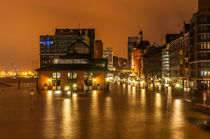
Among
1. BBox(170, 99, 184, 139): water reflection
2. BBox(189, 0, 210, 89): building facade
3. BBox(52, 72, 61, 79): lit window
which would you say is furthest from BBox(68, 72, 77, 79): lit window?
BBox(170, 99, 184, 139): water reflection

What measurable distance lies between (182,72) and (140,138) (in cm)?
10481

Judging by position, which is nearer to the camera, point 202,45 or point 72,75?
point 72,75

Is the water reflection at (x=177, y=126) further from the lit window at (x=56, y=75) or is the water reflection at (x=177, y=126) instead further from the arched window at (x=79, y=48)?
the arched window at (x=79, y=48)

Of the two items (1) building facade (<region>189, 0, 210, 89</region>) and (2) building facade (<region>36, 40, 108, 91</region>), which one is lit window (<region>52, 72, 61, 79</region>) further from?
(1) building facade (<region>189, 0, 210, 89</region>)

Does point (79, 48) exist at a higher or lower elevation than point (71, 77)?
higher

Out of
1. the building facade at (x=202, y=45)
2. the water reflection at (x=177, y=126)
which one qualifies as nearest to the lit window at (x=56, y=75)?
the building facade at (x=202, y=45)

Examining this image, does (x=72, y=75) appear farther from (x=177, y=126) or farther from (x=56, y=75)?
(x=177, y=126)

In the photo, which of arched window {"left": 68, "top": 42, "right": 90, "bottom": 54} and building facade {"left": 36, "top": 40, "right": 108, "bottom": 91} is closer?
building facade {"left": 36, "top": 40, "right": 108, "bottom": 91}

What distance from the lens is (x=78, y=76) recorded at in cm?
7712

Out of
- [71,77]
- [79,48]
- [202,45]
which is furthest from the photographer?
[79,48]

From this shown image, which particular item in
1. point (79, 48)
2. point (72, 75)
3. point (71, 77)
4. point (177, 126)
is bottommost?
point (177, 126)

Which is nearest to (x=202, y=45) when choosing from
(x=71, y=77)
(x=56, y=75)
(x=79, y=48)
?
(x=79, y=48)

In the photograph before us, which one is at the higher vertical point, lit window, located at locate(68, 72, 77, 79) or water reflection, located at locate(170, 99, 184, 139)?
lit window, located at locate(68, 72, 77, 79)

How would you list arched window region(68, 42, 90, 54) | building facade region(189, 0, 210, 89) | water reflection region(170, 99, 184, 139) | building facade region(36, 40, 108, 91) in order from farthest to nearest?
arched window region(68, 42, 90, 54) → building facade region(189, 0, 210, 89) → building facade region(36, 40, 108, 91) → water reflection region(170, 99, 184, 139)
